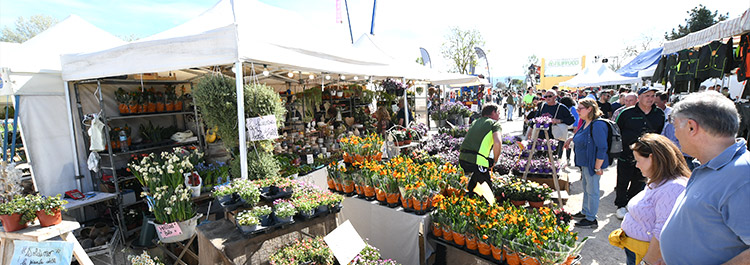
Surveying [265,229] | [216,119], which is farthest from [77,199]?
[265,229]

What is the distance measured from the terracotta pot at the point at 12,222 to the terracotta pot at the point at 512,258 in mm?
3721

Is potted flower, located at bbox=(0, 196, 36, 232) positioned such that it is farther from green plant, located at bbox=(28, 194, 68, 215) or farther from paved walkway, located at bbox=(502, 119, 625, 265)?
paved walkway, located at bbox=(502, 119, 625, 265)

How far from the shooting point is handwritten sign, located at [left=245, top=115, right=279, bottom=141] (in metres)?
3.33

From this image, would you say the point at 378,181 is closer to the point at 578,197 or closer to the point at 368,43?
the point at 578,197

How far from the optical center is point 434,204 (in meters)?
2.98

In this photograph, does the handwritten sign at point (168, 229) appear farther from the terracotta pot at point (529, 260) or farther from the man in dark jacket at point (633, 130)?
the man in dark jacket at point (633, 130)

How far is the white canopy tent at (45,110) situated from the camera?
399 centimetres

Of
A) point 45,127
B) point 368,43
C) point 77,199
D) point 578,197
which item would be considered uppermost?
point 368,43

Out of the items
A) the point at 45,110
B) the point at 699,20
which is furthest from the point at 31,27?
the point at 699,20

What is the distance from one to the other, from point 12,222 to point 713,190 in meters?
4.30

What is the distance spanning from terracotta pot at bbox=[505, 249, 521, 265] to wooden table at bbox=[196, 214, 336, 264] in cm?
151

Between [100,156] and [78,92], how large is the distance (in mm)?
921

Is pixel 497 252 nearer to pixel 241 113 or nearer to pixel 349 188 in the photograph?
pixel 349 188

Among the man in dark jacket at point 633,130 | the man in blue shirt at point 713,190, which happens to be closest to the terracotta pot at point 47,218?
the man in blue shirt at point 713,190
